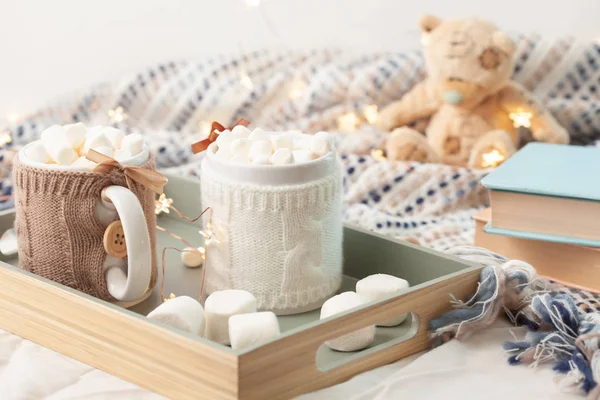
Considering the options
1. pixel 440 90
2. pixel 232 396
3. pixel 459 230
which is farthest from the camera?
pixel 440 90

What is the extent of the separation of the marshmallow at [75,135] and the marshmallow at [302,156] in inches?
9.1

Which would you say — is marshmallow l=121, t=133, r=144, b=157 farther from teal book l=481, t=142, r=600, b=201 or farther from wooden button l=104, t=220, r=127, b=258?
teal book l=481, t=142, r=600, b=201

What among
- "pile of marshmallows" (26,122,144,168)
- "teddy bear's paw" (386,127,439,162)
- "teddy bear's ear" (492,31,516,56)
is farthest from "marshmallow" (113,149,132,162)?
"teddy bear's ear" (492,31,516,56)

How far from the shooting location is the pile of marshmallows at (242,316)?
0.76 metres

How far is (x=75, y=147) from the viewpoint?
0.89 meters

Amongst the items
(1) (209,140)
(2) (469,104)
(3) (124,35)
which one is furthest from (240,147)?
(3) (124,35)

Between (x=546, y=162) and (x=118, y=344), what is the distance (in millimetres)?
634

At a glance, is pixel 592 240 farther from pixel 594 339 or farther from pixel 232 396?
pixel 232 396

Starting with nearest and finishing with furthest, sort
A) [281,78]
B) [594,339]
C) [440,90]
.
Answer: [594,339] < [440,90] < [281,78]

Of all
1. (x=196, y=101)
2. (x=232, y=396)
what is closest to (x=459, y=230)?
(x=232, y=396)

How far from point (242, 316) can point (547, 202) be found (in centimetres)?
43

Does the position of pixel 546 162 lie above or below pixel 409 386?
above

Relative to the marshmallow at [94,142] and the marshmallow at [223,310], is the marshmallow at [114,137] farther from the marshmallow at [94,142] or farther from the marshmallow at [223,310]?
the marshmallow at [223,310]

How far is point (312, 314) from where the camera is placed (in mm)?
895
